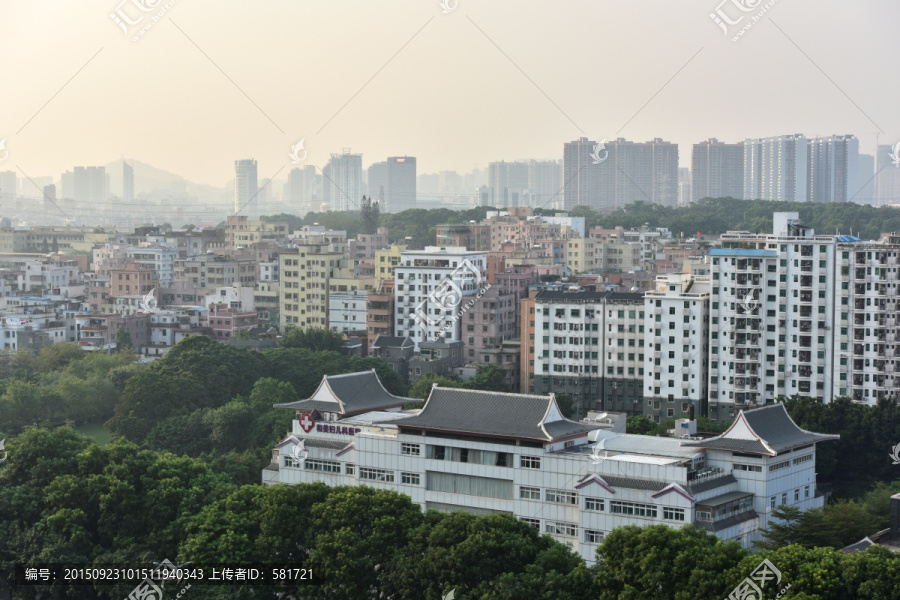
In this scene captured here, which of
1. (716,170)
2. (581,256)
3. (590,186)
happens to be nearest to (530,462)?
(581,256)

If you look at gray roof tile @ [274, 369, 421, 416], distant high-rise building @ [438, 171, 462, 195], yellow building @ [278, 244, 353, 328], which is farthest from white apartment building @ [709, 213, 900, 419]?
distant high-rise building @ [438, 171, 462, 195]

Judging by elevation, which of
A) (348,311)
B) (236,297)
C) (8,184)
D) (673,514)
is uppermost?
(8,184)

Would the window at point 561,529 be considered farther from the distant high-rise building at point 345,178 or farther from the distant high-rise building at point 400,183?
the distant high-rise building at point 400,183

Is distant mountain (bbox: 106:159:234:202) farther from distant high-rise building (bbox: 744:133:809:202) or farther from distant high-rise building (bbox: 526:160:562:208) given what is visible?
distant high-rise building (bbox: 744:133:809:202)

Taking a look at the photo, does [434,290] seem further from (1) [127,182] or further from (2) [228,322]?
(1) [127,182]

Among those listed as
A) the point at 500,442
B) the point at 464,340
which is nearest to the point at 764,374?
the point at 464,340
